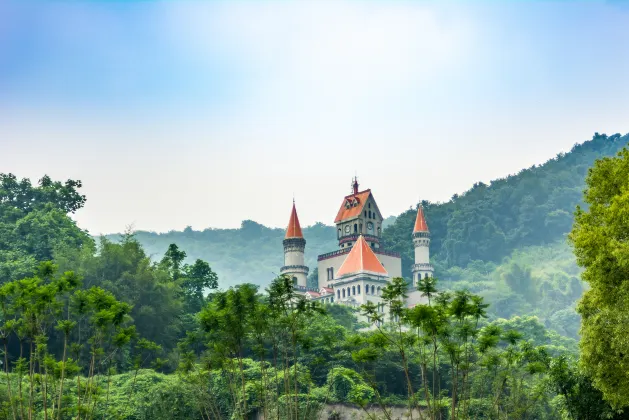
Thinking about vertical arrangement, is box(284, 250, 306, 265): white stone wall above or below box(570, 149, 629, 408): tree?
above

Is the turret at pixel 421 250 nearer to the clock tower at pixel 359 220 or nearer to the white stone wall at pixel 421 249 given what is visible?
the white stone wall at pixel 421 249

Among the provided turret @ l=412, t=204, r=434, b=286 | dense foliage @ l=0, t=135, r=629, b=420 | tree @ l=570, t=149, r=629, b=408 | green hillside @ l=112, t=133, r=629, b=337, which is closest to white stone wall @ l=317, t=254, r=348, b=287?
turret @ l=412, t=204, r=434, b=286

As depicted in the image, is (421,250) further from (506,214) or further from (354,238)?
(506,214)

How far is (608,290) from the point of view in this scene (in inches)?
853

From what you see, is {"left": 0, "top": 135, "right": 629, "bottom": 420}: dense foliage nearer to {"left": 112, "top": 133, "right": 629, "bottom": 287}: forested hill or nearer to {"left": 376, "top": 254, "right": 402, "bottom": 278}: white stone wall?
{"left": 112, "top": 133, "right": 629, "bottom": 287}: forested hill

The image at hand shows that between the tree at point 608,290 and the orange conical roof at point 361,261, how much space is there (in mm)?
47849

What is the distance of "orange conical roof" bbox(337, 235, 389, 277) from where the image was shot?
71250mm

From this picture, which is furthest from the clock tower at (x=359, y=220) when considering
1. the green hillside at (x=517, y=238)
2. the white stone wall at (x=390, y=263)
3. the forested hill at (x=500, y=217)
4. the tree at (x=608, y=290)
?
the tree at (x=608, y=290)

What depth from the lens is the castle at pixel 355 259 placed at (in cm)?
7106

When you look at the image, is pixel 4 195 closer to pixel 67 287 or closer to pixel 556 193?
pixel 67 287

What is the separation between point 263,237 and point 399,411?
118380 millimetres

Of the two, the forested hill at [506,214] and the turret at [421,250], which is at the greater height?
the forested hill at [506,214]

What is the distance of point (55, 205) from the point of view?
2219 inches

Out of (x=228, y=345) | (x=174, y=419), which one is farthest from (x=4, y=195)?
(x=228, y=345)
